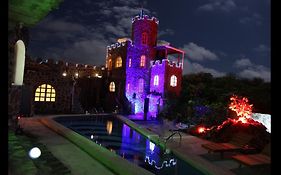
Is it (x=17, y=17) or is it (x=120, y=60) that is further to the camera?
(x=120, y=60)

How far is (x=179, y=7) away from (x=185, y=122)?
46.4 metres

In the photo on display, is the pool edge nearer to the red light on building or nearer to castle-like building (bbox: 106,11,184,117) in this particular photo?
the red light on building

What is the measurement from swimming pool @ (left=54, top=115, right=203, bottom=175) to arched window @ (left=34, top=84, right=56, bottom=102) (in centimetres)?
379

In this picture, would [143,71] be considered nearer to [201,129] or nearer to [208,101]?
[208,101]

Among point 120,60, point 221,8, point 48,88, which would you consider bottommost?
point 48,88

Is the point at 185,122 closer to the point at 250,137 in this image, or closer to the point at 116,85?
the point at 250,137

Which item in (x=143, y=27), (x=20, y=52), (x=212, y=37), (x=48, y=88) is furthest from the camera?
(x=212, y=37)

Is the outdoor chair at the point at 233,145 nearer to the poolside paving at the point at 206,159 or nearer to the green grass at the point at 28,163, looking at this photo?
the poolside paving at the point at 206,159

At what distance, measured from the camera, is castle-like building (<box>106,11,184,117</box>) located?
26.5 metres

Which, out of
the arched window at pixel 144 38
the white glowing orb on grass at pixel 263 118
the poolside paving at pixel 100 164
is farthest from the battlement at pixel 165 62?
the poolside paving at pixel 100 164

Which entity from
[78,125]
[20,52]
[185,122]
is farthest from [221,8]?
[20,52]

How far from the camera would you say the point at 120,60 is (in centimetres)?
2961

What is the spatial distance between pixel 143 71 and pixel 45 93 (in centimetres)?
1114

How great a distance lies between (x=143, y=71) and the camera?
2786cm
